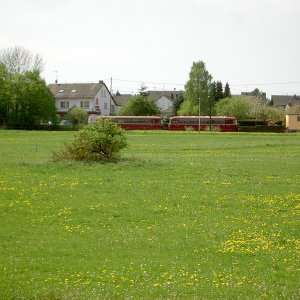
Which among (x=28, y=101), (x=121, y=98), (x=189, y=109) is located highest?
(x=121, y=98)

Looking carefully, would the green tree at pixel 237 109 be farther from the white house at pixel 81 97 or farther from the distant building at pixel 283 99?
the distant building at pixel 283 99

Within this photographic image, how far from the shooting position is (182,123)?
319 feet

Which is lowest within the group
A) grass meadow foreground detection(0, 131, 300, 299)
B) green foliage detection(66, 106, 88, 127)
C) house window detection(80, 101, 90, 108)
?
grass meadow foreground detection(0, 131, 300, 299)

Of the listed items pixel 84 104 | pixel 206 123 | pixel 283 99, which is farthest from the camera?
pixel 283 99

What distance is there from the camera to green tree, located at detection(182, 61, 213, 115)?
119 metres

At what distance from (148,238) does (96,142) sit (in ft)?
58.4

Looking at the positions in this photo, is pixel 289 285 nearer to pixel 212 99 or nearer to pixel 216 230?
pixel 216 230

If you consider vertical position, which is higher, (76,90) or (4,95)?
(76,90)

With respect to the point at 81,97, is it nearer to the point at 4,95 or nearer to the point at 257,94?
the point at 4,95

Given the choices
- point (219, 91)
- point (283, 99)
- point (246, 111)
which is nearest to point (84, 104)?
point (219, 91)

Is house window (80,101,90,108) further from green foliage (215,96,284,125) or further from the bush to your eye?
the bush

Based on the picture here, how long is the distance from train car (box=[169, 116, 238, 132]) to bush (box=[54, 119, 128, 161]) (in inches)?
2537

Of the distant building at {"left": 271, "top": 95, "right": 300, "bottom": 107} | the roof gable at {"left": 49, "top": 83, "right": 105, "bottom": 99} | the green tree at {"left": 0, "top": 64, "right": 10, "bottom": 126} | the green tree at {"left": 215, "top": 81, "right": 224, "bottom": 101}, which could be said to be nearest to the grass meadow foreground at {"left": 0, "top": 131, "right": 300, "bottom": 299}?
the green tree at {"left": 0, "top": 64, "right": 10, "bottom": 126}

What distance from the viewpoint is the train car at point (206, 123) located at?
310 ft
